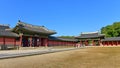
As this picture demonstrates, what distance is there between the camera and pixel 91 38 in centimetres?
6538

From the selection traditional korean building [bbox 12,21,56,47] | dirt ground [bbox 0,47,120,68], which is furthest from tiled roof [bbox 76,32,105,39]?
dirt ground [bbox 0,47,120,68]

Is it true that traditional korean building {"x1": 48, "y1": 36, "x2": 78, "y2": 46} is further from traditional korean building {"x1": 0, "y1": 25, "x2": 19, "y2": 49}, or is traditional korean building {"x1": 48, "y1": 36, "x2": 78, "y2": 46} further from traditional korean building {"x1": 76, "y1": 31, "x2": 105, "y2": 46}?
traditional korean building {"x1": 0, "y1": 25, "x2": 19, "y2": 49}

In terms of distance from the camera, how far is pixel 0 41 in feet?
112

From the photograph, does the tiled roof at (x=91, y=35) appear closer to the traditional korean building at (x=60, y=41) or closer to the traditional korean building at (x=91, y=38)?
the traditional korean building at (x=91, y=38)

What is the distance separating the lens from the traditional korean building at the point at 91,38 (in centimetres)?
6397

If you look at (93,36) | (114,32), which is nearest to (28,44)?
(93,36)

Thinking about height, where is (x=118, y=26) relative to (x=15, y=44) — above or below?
above

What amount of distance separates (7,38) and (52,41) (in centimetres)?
1874

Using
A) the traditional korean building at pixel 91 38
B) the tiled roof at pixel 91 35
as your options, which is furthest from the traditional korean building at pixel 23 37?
the tiled roof at pixel 91 35

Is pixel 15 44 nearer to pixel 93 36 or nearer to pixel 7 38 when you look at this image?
pixel 7 38

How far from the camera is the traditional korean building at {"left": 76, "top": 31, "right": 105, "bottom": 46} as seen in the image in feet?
210

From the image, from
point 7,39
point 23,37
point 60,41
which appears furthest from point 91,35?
point 7,39

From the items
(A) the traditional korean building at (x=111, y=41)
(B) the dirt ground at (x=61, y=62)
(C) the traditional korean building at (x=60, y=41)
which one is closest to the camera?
(B) the dirt ground at (x=61, y=62)

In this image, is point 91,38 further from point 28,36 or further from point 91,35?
point 28,36
